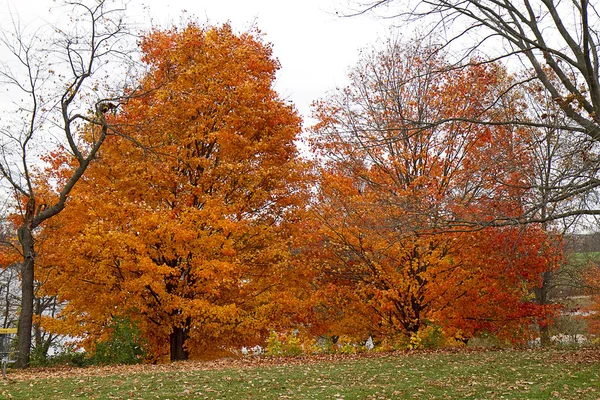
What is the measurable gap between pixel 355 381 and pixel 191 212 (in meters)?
6.85

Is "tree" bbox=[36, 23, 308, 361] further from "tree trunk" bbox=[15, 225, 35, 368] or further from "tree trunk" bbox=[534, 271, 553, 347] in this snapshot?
"tree trunk" bbox=[534, 271, 553, 347]

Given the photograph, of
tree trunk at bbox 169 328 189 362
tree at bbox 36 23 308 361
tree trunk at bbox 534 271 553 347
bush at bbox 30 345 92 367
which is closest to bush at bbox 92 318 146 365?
tree at bbox 36 23 308 361

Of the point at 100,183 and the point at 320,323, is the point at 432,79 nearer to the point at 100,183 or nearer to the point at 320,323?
the point at 320,323

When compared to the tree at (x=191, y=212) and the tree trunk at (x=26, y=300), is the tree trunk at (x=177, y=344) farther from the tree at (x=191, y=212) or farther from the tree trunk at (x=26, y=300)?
the tree trunk at (x=26, y=300)

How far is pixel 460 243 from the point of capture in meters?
15.5

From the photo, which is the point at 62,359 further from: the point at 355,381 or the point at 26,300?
the point at 355,381

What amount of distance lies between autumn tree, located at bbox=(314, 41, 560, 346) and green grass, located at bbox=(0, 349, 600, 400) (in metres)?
3.19

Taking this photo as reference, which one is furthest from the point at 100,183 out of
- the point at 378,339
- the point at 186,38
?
the point at 378,339

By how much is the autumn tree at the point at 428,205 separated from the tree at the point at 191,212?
1659mm

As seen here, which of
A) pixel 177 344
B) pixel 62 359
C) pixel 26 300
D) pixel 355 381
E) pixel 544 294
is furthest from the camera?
pixel 544 294

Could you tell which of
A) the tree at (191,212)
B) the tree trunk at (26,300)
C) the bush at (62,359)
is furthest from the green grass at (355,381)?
the tree trunk at (26,300)

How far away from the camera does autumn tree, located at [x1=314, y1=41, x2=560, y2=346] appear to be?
49.0ft

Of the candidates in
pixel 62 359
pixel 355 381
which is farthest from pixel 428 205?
pixel 62 359

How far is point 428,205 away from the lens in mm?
13383
